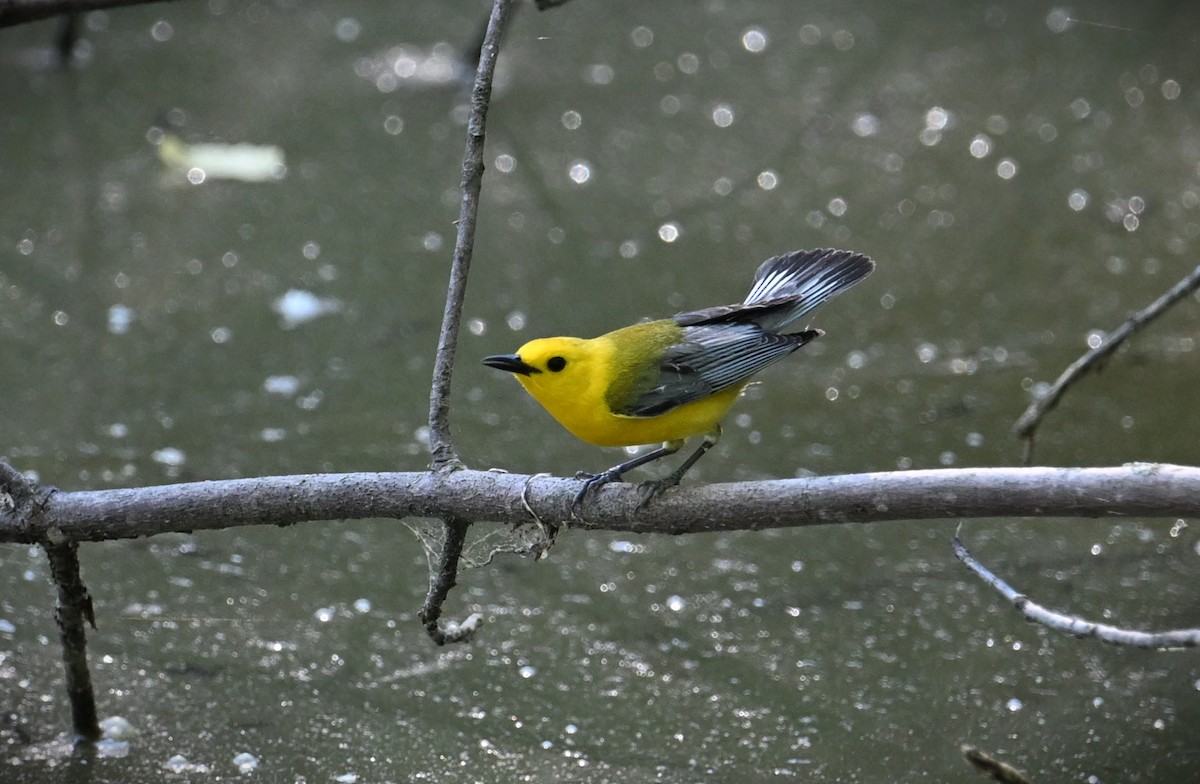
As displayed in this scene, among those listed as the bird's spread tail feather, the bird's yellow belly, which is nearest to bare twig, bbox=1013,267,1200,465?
the bird's spread tail feather

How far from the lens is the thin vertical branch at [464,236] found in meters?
2.74

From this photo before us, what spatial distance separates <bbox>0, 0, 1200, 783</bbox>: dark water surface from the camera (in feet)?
10.5

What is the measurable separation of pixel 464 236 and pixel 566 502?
61 centimetres

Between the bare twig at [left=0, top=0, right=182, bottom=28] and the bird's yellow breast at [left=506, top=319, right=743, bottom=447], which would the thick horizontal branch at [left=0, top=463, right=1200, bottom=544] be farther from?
the bare twig at [left=0, top=0, right=182, bottom=28]

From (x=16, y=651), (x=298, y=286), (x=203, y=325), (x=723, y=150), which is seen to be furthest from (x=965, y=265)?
(x=16, y=651)

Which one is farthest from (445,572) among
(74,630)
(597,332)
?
(597,332)

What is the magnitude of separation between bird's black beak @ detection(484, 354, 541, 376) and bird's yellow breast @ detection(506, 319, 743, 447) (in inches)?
0.5

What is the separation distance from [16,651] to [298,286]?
2243mm

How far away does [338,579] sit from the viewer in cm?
374

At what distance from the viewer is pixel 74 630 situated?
290 centimetres

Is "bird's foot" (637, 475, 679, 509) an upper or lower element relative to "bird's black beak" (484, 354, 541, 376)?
lower

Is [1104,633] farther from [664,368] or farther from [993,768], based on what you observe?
[664,368]

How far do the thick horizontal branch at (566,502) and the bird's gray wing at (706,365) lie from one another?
205 mm

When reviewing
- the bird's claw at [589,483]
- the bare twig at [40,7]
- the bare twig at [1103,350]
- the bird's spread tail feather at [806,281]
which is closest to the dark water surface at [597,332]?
the bare twig at [1103,350]
